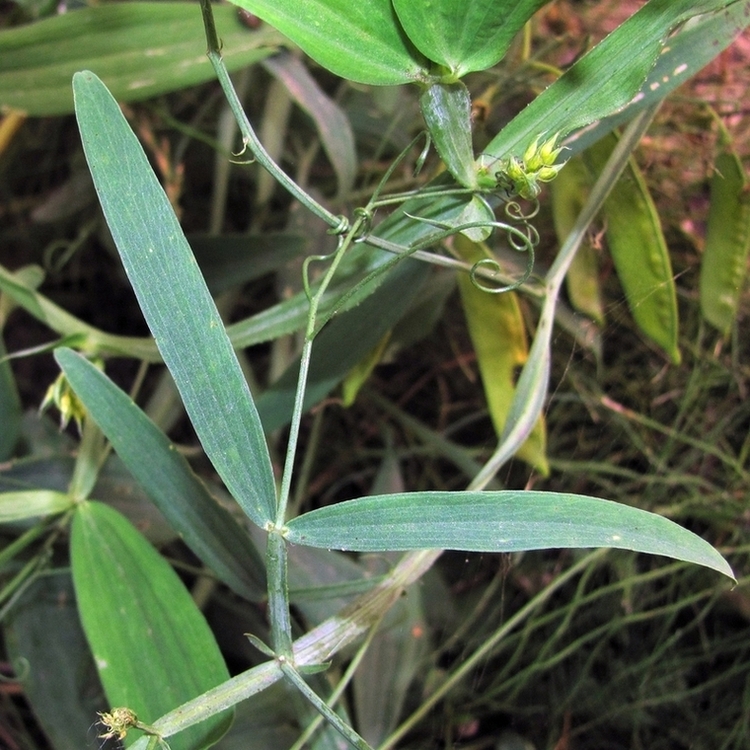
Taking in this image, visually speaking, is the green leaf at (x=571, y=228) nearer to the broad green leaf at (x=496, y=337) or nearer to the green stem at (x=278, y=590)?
the broad green leaf at (x=496, y=337)

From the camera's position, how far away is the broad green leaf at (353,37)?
0.38 metres

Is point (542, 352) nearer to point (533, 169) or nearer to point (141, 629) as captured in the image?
point (533, 169)

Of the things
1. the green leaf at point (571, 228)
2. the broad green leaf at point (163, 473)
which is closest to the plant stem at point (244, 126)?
the broad green leaf at point (163, 473)

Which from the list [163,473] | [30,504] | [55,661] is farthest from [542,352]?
[55,661]

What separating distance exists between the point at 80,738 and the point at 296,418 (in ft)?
1.76

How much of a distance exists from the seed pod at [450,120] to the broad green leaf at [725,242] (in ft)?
1.22

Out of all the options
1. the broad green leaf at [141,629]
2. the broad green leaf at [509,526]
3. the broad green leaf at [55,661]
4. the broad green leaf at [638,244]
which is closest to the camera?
the broad green leaf at [509,526]

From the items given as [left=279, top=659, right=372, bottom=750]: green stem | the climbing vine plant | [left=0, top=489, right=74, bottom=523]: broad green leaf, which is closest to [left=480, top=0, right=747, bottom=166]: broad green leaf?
the climbing vine plant

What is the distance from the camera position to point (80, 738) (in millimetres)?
718

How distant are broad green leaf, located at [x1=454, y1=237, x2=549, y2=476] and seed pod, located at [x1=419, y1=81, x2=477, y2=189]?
0.23 meters

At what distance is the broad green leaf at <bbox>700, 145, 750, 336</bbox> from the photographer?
680mm

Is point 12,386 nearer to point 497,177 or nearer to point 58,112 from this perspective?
point 58,112

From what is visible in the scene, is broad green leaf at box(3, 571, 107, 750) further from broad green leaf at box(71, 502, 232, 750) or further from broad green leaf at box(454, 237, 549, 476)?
broad green leaf at box(454, 237, 549, 476)

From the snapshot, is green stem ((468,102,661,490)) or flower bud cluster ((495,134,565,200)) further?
green stem ((468,102,661,490))
